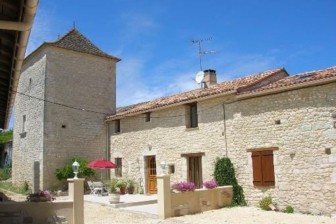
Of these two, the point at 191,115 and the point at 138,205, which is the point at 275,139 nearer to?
the point at 191,115

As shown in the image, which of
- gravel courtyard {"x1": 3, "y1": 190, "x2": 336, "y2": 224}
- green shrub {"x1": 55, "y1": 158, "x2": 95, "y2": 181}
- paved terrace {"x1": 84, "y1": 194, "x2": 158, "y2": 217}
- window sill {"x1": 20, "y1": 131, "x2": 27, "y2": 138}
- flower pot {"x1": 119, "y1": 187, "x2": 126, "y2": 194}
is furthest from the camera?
window sill {"x1": 20, "y1": 131, "x2": 27, "y2": 138}

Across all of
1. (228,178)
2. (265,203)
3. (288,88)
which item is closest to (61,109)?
(228,178)

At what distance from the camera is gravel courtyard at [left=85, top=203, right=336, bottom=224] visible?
10.4m

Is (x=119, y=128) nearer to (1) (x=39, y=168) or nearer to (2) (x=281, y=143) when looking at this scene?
(1) (x=39, y=168)

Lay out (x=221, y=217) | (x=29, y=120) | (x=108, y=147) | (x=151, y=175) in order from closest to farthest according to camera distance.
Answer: (x=221, y=217)
(x=151, y=175)
(x=29, y=120)
(x=108, y=147)

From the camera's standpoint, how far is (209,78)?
19344 mm

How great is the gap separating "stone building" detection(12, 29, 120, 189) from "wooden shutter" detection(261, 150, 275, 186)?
10.7 metres

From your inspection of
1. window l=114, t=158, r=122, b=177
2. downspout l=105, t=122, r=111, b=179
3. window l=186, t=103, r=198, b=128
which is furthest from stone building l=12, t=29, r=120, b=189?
window l=186, t=103, r=198, b=128

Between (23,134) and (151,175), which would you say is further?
(23,134)

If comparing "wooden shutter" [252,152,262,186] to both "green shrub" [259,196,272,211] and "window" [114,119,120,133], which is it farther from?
"window" [114,119,120,133]

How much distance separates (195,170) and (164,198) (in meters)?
4.75

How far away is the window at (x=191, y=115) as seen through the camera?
635 inches

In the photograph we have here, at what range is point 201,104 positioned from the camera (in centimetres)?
1556

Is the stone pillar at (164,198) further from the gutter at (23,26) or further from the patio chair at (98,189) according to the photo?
the patio chair at (98,189)
